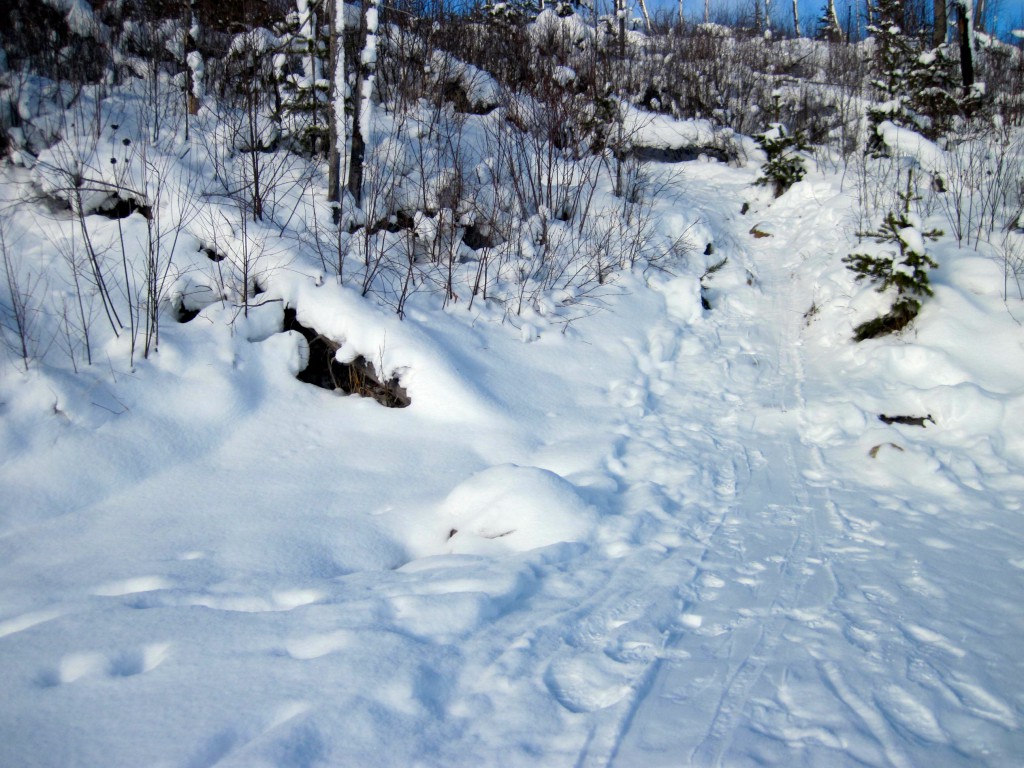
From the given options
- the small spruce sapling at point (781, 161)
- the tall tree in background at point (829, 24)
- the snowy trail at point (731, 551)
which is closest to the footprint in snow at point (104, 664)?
the snowy trail at point (731, 551)

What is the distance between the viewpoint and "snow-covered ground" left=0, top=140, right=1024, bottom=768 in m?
1.69

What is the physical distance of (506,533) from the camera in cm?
287

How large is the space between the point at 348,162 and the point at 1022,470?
6275mm

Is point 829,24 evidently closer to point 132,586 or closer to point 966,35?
point 966,35

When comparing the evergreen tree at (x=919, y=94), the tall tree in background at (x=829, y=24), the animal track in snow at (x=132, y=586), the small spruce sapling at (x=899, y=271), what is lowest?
the animal track in snow at (x=132, y=586)

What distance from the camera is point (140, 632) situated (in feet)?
6.73

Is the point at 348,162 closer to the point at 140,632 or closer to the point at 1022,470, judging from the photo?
the point at 140,632

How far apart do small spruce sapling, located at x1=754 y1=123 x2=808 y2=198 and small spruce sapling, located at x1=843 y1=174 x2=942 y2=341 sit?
4.21 metres

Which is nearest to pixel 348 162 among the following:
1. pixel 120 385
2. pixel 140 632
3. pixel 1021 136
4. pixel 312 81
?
pixel 312 81

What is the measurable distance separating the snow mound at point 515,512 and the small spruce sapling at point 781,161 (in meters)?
8.19

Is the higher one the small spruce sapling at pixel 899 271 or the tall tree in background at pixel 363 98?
the tall tree in background at pixel 363 98

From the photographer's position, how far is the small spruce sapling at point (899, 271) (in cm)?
501

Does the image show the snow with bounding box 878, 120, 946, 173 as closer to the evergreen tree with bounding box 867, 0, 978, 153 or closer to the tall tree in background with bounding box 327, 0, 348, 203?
the evergreen tree with bounding box 867, 0, 978, 153

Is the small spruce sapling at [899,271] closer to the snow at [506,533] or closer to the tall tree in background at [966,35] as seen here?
the snow at [506,533]
